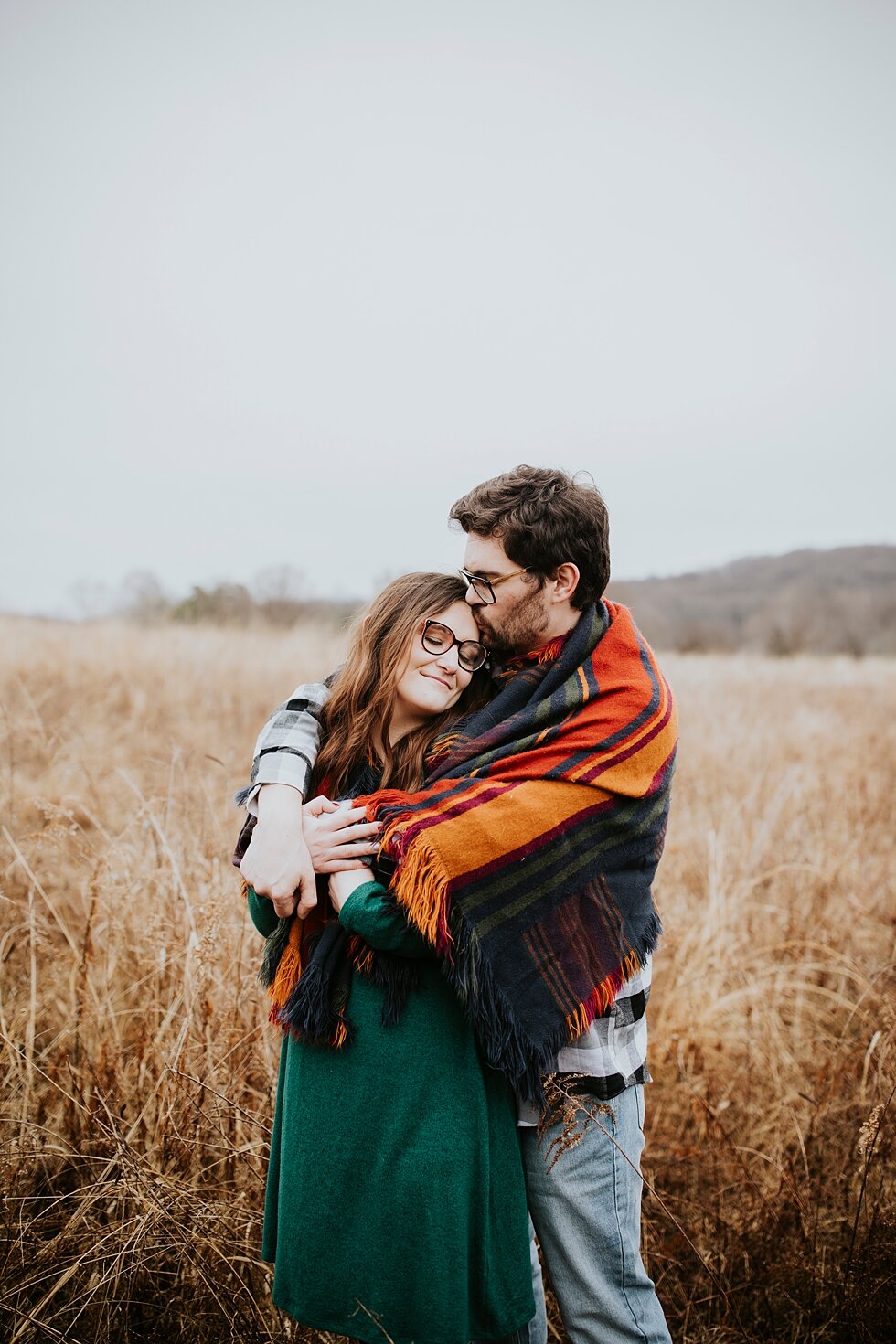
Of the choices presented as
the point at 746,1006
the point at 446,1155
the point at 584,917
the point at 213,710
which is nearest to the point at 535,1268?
the point at 446,1155

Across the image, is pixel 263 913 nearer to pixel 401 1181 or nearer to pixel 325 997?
pixel 325 997

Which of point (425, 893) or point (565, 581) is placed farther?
point (565, 581)

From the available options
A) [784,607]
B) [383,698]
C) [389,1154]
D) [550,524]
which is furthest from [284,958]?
[784,607]

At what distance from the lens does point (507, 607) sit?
1.75 meters

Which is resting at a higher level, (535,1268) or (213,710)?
(213,710)

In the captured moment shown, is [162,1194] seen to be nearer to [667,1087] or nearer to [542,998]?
[542,998]

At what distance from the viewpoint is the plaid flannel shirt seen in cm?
152

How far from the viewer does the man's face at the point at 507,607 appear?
68.3 inches

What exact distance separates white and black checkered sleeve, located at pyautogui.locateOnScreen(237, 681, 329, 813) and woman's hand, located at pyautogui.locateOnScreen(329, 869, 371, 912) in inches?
8.9

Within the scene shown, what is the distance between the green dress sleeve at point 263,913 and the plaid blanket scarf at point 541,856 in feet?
0.24

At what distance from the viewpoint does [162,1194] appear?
1.89 meters

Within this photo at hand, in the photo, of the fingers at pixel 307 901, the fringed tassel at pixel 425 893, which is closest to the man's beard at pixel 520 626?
the fringed tassel at pixel 425 893

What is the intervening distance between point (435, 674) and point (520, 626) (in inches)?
9.1

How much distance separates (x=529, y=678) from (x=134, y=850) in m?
2.17
